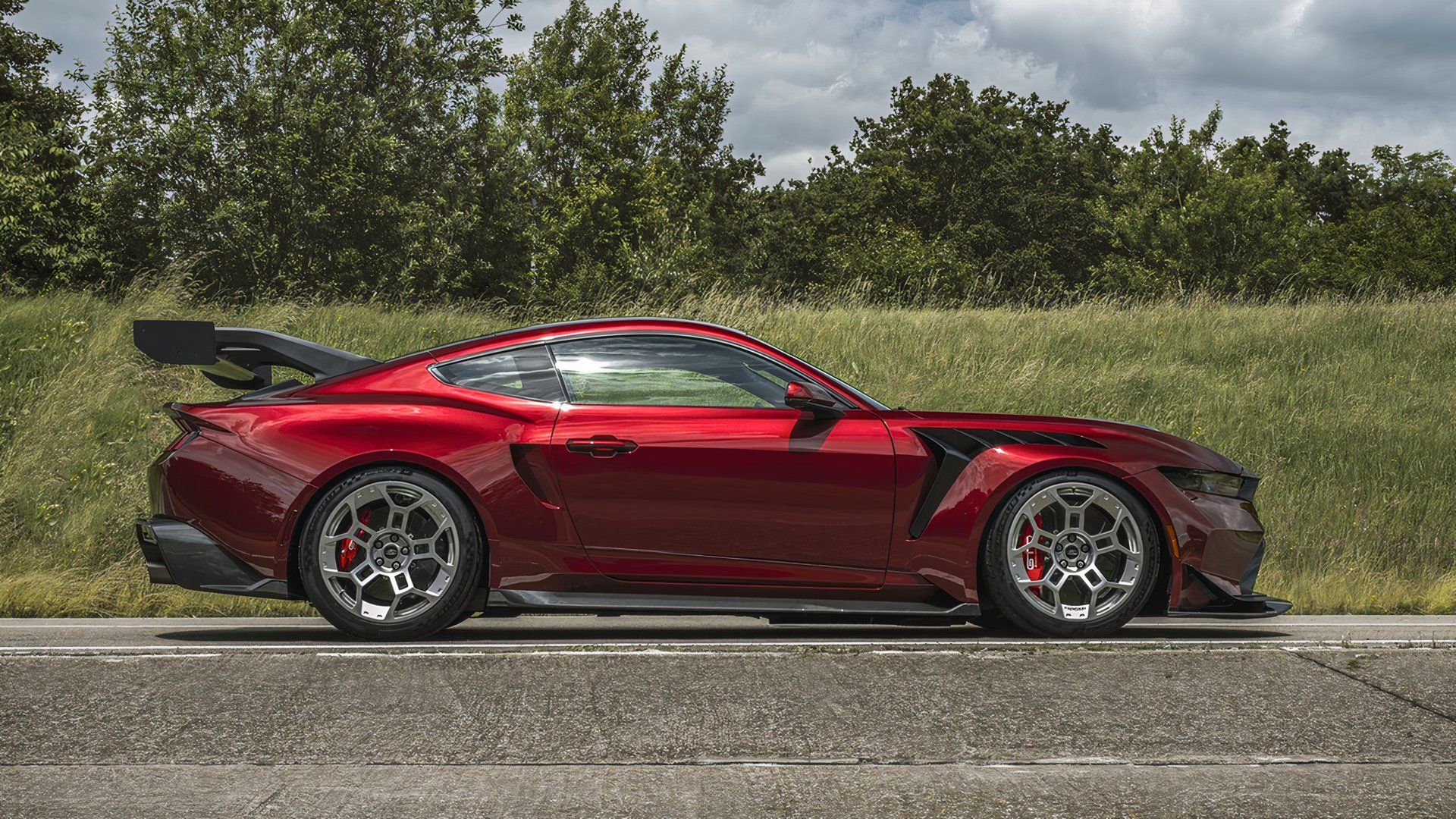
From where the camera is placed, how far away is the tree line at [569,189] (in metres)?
25.4

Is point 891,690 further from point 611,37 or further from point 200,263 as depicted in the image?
point 611,37

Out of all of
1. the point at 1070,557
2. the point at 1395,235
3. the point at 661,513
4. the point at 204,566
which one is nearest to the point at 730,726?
the point at 661,513

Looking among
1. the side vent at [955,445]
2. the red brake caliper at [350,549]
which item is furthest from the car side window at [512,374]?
the side vent at [955,445]

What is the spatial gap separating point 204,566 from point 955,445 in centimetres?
326

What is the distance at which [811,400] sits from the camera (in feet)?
18.5

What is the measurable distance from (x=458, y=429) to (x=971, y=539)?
87.5 inches

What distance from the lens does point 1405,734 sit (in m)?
4.09

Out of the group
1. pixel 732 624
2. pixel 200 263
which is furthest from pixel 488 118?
pixel 732 624

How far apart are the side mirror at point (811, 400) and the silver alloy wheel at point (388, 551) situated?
1511 mm

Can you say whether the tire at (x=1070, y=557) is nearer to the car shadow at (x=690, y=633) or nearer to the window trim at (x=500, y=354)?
the car shadow at (x=690, y=633)

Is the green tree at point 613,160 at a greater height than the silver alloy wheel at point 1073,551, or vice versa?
the green tree at point 613,160

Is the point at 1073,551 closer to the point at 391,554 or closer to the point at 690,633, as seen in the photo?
the point at 690,633

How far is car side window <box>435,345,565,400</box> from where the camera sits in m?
5.86

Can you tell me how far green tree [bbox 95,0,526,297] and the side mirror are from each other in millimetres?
18437
